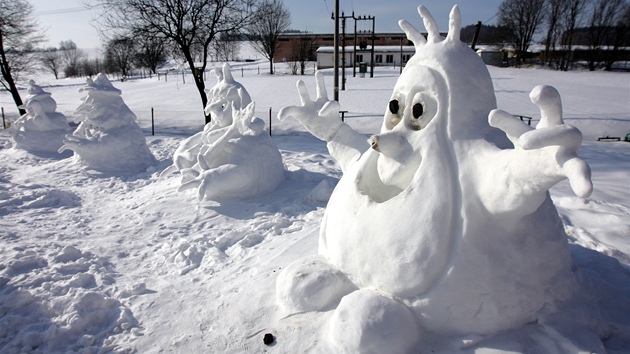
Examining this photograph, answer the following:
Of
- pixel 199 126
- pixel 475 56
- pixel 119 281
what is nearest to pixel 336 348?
pixel 475 56

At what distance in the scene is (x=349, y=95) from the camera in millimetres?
24828

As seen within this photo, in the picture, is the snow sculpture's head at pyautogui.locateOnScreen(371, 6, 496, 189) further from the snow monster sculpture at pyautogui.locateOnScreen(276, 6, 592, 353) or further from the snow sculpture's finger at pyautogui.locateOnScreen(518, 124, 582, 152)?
the snow sculpture's finger at pyautogui.locateOnScreen(518, 124, 582, 152)

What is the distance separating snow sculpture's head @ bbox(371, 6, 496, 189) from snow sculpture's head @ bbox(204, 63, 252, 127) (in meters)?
4.59

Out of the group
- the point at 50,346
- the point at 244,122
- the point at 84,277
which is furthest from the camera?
the point at 244,122

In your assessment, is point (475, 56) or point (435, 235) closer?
point (435, 235)

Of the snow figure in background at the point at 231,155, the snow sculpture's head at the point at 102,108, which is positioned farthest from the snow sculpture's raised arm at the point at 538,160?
the snow sculpture's head at the point at 102,108

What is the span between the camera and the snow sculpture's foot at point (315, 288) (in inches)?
131

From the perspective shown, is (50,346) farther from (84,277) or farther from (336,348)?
(336,348)

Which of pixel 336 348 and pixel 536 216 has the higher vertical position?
pixel 536 216

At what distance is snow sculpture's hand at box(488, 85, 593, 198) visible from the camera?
190cm

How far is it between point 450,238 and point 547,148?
0.87 m

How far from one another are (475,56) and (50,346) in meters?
4.21

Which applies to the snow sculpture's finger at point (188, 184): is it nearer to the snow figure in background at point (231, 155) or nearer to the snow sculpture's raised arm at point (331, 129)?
the snow figure in background at point (231, 155)

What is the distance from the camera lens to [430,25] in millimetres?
3117
